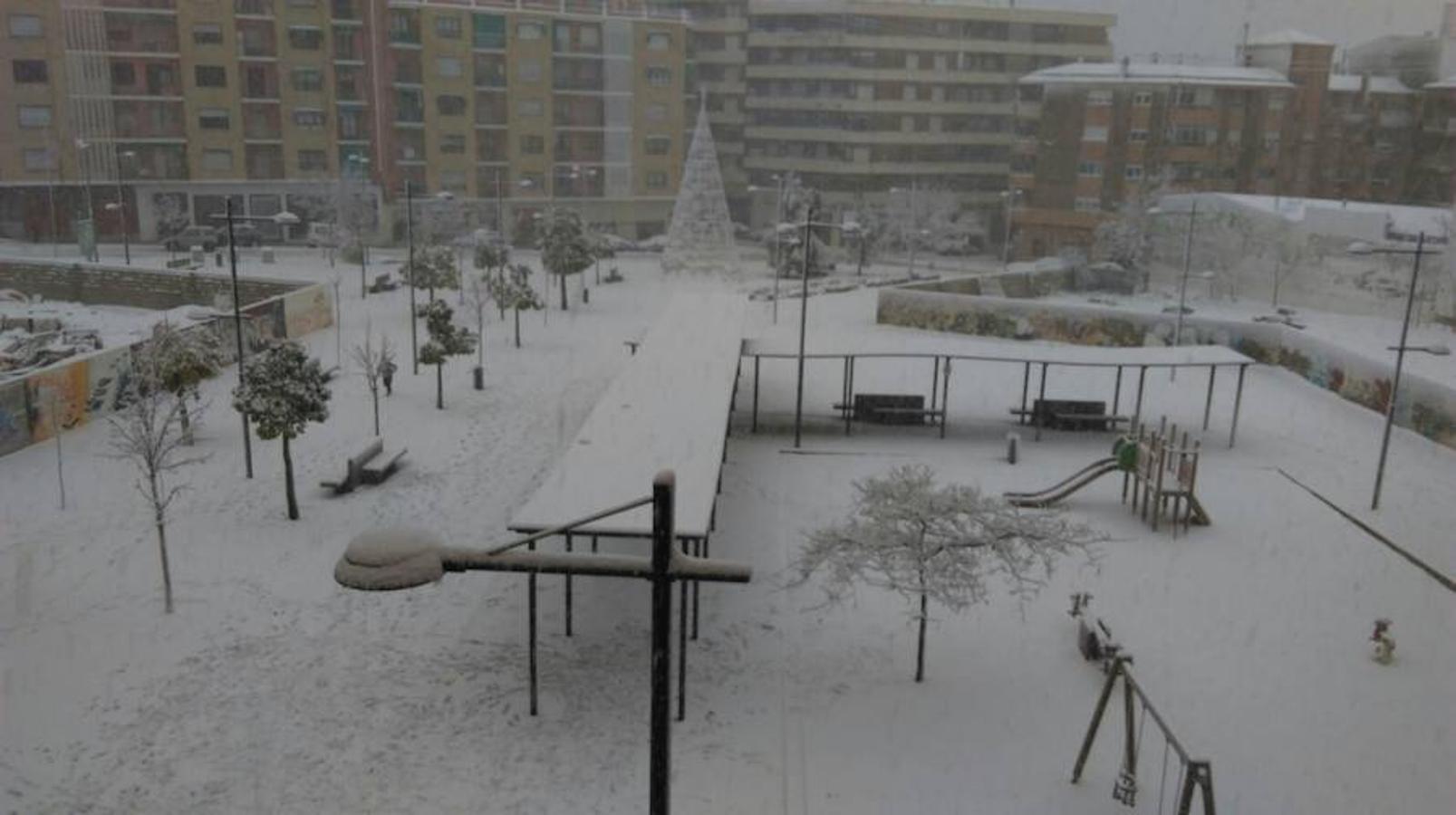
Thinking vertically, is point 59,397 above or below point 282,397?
below

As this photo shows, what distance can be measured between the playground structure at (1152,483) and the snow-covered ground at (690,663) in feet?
1.65

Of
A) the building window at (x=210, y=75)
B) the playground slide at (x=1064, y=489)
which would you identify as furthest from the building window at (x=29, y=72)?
the playground slide at (x=1064, y=489)

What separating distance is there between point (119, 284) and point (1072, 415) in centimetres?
4166

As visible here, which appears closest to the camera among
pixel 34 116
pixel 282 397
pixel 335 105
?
pixel 282 397

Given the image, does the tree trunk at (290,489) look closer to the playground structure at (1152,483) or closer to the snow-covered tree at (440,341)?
the snow-covered tree at (440,341)

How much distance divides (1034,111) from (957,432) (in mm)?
53997

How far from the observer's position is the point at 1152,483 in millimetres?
24109

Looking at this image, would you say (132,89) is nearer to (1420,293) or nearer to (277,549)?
(277,549)

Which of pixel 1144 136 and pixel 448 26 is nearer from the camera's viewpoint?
pixel 1144 136

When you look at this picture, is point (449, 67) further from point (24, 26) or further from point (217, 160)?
point (24, 26)

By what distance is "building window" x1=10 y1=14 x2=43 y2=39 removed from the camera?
6166 cm

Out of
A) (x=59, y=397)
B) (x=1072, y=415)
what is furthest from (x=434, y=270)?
(x=1072, y=415)

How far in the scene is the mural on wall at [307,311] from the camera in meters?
38.9

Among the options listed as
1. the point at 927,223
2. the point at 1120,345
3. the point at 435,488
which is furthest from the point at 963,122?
the point at 435,488
